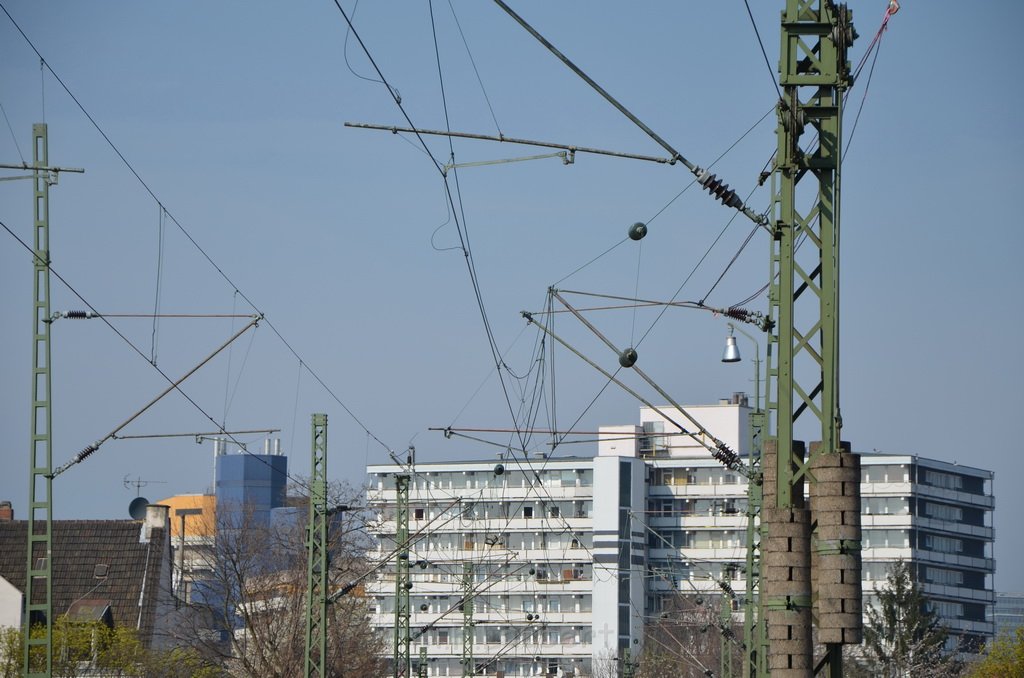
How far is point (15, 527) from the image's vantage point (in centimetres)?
7181

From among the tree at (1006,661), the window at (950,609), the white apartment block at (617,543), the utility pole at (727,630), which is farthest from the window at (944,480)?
the utility pole at (727,630)

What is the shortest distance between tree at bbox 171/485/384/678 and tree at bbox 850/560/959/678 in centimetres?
2726

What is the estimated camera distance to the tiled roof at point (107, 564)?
→ 2790 inches

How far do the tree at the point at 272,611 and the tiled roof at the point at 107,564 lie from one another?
1963mm

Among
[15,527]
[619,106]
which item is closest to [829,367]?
[619,106]

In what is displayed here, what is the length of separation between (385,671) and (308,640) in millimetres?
43443

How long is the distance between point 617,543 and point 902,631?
4527 cm

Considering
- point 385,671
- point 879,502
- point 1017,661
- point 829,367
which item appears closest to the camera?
point 829,367

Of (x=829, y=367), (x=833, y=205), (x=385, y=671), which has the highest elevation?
(x=833, y=205)

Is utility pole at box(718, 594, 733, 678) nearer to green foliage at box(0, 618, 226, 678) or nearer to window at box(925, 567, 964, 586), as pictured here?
green foliage at box(0, 618, 226, 678)

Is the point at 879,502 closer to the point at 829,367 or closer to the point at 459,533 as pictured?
the point at 459,533

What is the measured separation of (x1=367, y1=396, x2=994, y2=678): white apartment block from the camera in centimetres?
13562

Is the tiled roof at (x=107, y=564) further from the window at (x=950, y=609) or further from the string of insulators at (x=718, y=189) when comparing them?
the window at (x=950, y=609)

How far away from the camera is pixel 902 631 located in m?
94.6
